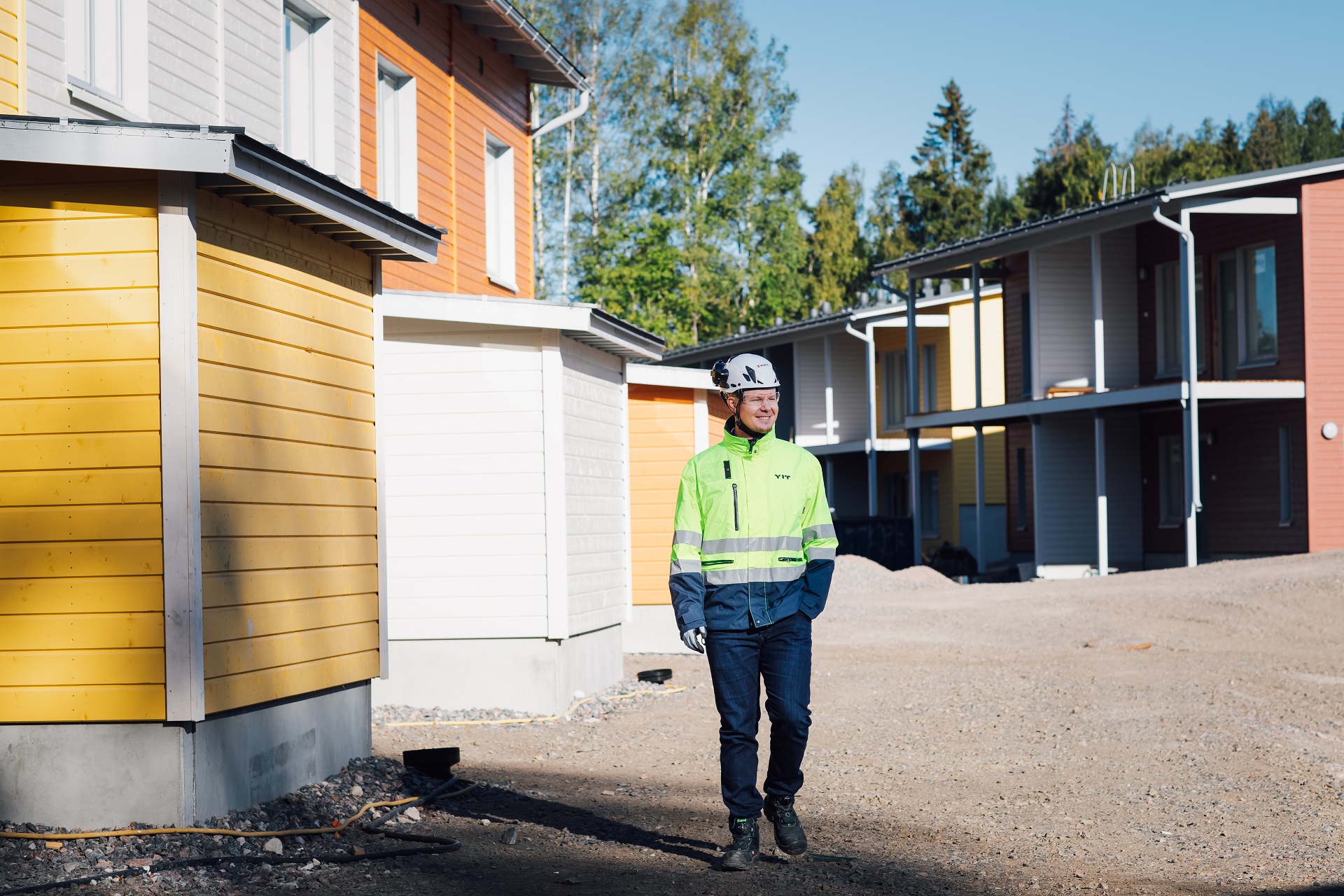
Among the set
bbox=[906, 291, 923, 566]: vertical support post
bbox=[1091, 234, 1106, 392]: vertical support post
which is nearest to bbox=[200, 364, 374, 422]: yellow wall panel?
bbox=[1091, 234, 1106, 392]: vertical support post

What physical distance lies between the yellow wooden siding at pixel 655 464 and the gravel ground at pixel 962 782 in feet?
3.70

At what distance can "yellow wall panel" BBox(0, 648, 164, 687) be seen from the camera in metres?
6.18

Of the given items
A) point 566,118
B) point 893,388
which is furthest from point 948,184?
point 566,118

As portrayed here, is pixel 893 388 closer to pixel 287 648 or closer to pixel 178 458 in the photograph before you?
pixel 287 648

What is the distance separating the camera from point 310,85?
12750mm

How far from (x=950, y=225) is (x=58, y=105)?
5615 cm

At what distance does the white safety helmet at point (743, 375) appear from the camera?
6.03 metres

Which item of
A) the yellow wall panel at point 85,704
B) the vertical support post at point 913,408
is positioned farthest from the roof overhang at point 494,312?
the vertical support post at point 913,408

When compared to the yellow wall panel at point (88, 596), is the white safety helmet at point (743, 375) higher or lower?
higher

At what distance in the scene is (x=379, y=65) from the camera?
14289mm

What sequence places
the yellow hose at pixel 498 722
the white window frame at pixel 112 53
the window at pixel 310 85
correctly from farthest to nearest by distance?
1. the window at pixel 310 85
2. the yellow hose at pixel 498 722
3. the white window frame at pixel 112 53

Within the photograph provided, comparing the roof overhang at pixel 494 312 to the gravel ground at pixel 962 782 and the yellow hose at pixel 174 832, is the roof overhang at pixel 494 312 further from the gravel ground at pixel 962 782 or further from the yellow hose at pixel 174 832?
the yellow hose at pixel 174 832

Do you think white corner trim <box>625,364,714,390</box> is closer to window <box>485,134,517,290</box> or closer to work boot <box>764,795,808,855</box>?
window <box>485,134,517,290</box>

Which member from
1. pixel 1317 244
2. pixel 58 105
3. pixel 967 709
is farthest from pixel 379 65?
pixel 1317 244
